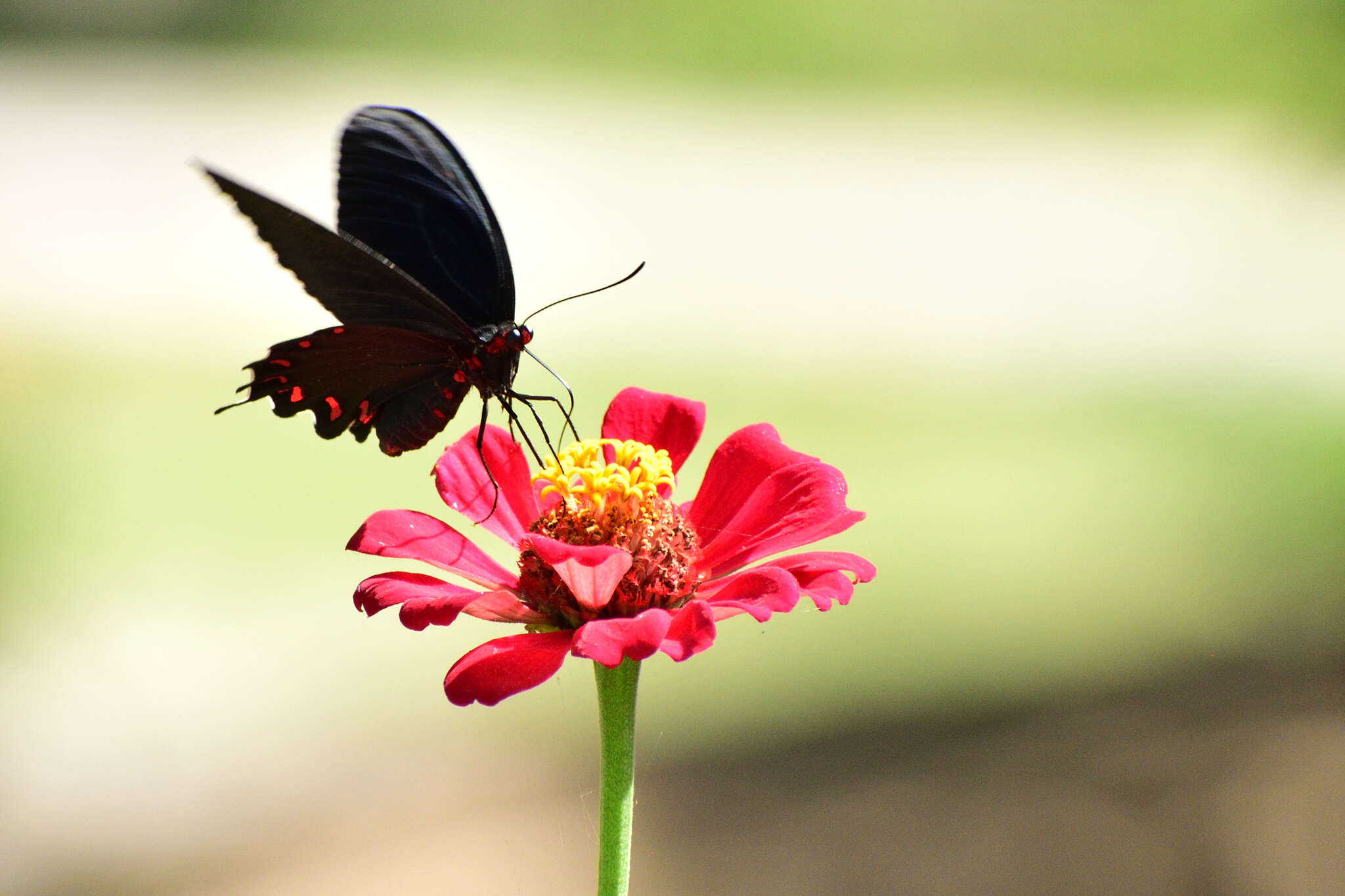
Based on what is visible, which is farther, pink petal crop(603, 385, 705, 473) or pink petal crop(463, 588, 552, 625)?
pink petal crop(603, 385, 705, 473)

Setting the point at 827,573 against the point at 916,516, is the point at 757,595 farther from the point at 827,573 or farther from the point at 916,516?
the point at 916,516

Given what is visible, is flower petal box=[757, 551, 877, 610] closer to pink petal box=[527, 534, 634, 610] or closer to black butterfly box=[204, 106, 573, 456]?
pink petal box=[527, 534, 634, 610]

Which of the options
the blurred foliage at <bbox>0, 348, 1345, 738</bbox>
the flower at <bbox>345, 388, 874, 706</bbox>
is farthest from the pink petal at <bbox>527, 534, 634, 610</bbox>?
the blurred foliage at <bbox>0, 348, 1345, 738</bbox>

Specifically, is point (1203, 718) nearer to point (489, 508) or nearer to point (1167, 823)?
point (1167, 823)

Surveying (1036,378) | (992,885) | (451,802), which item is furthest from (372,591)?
(1036,378)

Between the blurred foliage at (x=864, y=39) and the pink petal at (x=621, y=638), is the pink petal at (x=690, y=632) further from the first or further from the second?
the blurred foliage at (x=864, y=39)

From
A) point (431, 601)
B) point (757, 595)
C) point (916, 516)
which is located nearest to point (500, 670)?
point (431, 601)

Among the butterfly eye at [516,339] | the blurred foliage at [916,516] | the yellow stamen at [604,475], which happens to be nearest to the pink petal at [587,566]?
the yellow stamen at [604,475]
